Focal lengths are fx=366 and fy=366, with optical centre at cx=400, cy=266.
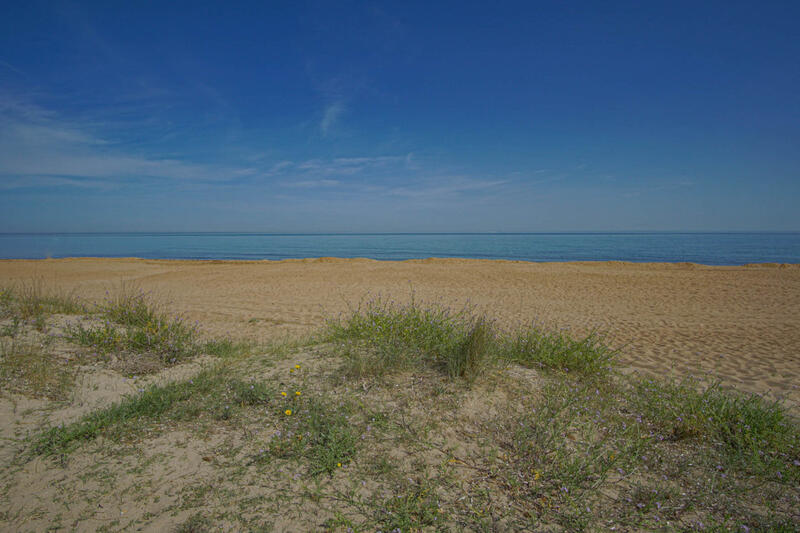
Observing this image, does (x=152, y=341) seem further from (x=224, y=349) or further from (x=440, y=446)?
(x=440, y=446)

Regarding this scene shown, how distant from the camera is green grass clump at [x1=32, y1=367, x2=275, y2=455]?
128 inches

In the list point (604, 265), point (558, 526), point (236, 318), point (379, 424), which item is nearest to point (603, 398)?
point (558, 526)

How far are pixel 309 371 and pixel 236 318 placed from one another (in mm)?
6799

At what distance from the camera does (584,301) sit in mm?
14078

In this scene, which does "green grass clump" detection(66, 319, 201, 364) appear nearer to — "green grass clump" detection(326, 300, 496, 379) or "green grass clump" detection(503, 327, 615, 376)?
"green grass clump" detection(326, 300, 496, 379)

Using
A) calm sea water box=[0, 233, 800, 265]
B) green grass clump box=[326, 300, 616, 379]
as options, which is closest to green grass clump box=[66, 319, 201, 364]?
green grass clump box=[326, 300, 616, 379]

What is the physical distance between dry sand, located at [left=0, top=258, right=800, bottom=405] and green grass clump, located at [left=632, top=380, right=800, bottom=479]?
2.27 meters

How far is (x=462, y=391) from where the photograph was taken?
13.8 feet

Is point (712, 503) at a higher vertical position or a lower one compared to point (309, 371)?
lower

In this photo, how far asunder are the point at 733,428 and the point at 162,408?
5.88m

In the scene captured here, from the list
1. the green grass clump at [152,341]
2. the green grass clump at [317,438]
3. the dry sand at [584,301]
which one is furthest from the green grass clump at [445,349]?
the dry sand at [584,301]

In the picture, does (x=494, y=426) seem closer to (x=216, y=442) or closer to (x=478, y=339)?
(x=478, y=339)

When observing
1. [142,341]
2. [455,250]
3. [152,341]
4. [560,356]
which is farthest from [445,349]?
[455,250]

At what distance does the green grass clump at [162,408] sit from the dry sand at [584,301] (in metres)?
3.87
